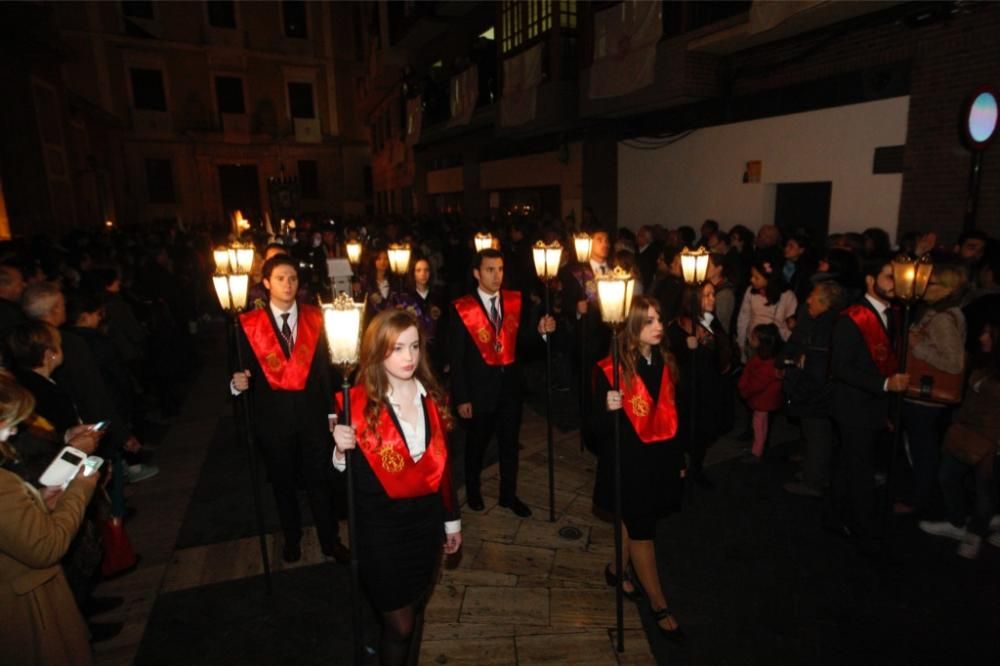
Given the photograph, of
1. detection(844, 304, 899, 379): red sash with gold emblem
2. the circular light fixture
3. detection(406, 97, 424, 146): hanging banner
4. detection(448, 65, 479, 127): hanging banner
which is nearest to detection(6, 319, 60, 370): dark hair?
detection(844, 304, 899, 379): red sash with gold emblem

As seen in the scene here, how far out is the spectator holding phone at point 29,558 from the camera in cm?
242

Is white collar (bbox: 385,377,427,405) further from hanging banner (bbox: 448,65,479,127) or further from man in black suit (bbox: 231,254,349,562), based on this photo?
hanging banner (bbox: 448,65,479,127)

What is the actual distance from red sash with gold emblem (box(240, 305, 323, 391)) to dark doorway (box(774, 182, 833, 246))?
8344 millimetres

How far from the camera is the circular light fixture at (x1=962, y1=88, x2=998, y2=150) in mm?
7414

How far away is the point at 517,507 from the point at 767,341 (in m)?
3.15

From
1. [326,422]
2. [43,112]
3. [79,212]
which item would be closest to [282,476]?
[326,422]

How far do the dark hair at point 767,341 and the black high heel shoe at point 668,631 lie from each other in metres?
3.23

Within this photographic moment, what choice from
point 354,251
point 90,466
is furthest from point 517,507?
point 354,251

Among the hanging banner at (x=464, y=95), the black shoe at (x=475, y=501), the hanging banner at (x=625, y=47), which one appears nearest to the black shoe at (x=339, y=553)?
the black shoe at (x=475, y=501)

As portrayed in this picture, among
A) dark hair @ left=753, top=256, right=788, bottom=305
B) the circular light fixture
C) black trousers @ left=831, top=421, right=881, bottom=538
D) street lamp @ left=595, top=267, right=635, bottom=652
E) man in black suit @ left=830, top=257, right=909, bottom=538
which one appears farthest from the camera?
the circular light fixture

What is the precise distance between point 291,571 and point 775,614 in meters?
3.69

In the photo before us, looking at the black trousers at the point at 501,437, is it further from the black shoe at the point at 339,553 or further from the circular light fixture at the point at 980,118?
the circular light fixture at the point at 980,118

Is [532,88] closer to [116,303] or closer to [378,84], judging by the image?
[116,303]

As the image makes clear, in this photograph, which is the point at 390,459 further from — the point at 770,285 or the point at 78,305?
the point at 770,285
